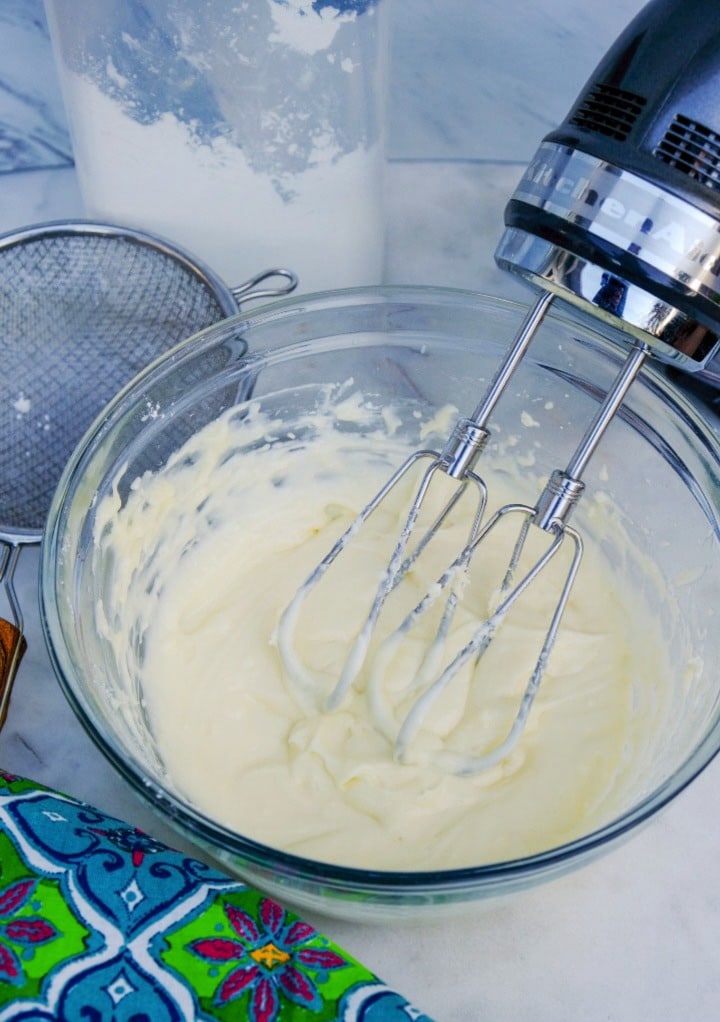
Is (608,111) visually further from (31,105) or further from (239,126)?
(31,105)

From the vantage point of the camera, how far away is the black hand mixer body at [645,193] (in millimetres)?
605

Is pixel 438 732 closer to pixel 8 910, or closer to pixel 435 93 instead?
pixel 8 910

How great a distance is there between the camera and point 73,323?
1075 mm

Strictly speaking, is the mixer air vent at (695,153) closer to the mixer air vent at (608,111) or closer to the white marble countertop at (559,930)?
the mixer air vent at (608,111)

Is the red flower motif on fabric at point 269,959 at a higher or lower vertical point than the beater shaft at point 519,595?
lower

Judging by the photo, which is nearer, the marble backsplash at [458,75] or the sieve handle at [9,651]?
the sieve handle at [9,651]

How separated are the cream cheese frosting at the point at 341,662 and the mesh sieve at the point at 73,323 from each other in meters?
0.16

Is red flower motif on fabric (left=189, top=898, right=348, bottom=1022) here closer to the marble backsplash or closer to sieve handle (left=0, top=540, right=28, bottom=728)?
sieve handle (left=0, top=540, right=28, bottom=728)

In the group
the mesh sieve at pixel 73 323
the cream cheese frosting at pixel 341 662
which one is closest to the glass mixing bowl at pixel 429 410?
the cream cheese frosting at pixel 341 662

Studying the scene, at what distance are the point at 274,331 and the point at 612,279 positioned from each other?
0.36 m

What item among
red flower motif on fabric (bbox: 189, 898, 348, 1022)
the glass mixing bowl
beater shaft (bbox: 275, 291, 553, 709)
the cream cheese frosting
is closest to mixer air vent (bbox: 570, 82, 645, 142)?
beater shaft (bbox: 275, 291, 553, 709)

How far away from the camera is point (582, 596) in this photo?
35.7 inches

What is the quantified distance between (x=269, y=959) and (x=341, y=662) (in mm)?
Answer: 253

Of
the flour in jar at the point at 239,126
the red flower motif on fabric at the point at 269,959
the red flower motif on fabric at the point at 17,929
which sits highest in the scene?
the flour in jar at the point at 239,126
